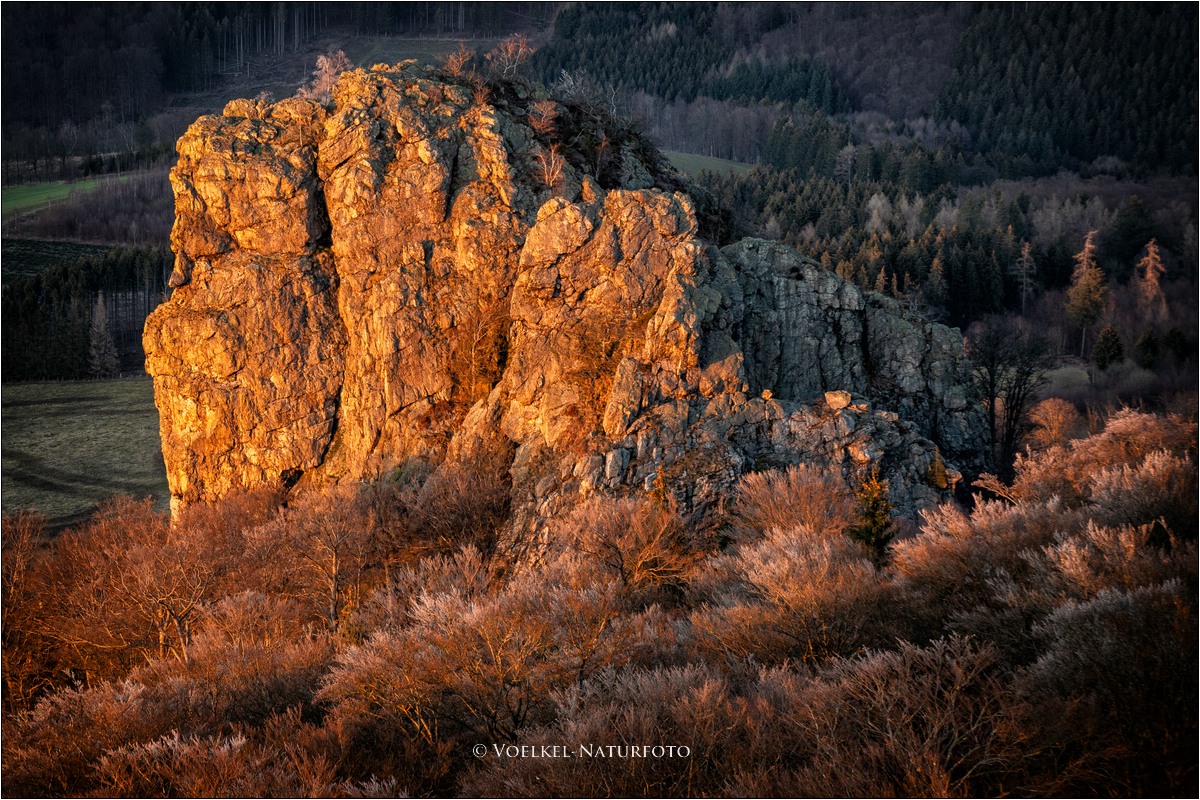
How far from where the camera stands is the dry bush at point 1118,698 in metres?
14.0

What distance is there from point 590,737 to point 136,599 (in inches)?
1056

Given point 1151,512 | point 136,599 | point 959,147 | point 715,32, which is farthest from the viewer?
point 715,32

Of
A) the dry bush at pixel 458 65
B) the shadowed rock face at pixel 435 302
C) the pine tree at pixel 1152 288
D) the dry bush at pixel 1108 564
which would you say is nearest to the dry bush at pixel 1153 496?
the dry bush at pixel 1108 564

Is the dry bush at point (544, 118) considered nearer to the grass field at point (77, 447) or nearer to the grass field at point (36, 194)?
the grass field at point (77, 447)

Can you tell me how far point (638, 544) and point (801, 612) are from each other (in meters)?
9.21

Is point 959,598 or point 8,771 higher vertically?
point 959,598

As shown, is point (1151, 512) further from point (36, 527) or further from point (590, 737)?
point (36, 527)

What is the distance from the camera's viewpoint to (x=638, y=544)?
30.8m

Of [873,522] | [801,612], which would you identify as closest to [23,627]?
[801,612]

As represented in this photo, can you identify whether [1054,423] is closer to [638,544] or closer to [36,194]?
[638,544]

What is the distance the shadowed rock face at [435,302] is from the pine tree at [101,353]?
2862 inches

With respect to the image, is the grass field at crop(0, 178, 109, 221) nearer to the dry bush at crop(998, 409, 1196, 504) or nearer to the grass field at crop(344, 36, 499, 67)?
the grass field at crop(344, 36, 499, 67)

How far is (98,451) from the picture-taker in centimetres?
8806

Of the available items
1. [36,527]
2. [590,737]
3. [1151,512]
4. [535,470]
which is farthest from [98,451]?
[1151,512]
